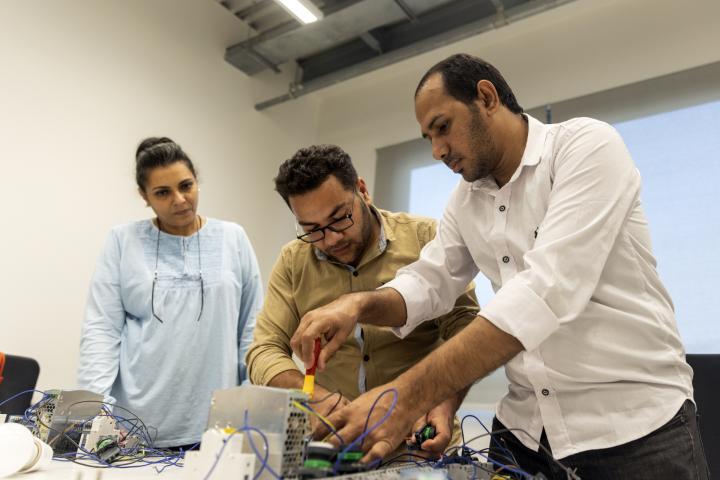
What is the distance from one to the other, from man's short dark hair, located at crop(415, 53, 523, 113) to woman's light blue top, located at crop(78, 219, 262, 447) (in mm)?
1167

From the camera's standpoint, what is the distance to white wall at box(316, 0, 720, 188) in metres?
2.85

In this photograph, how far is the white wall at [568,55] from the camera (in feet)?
9.34

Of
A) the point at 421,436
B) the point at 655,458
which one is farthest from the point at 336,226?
the point at 655,458

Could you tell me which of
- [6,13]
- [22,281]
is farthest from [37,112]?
[22,281]

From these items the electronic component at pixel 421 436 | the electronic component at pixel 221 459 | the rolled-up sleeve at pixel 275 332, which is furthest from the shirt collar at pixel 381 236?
the electronic component at pixel 221 459

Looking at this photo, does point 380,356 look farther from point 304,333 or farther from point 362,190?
point 362,190

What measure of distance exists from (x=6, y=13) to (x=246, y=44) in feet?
4.65

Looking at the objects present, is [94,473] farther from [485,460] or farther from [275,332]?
[485,460]

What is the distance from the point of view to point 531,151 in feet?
4.06

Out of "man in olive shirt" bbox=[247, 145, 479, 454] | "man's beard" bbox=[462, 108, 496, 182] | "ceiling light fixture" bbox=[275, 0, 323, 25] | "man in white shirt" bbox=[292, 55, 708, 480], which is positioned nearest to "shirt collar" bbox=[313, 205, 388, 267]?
"man in olive shirt" bbox=[247, 145, 479, 454]

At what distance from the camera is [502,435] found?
1257mm

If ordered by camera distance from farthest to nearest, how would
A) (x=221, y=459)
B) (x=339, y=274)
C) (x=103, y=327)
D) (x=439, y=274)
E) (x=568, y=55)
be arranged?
1. (x=568, y=55)
2. (x=103, y=327)
3. (x=339, y=274)
4. (x=439, y=274)
5. (x=221, y=459)

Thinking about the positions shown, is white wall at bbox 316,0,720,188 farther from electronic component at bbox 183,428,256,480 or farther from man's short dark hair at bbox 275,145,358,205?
electronic component at bbox 183,428,256,480

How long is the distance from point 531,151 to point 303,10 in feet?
7.52
